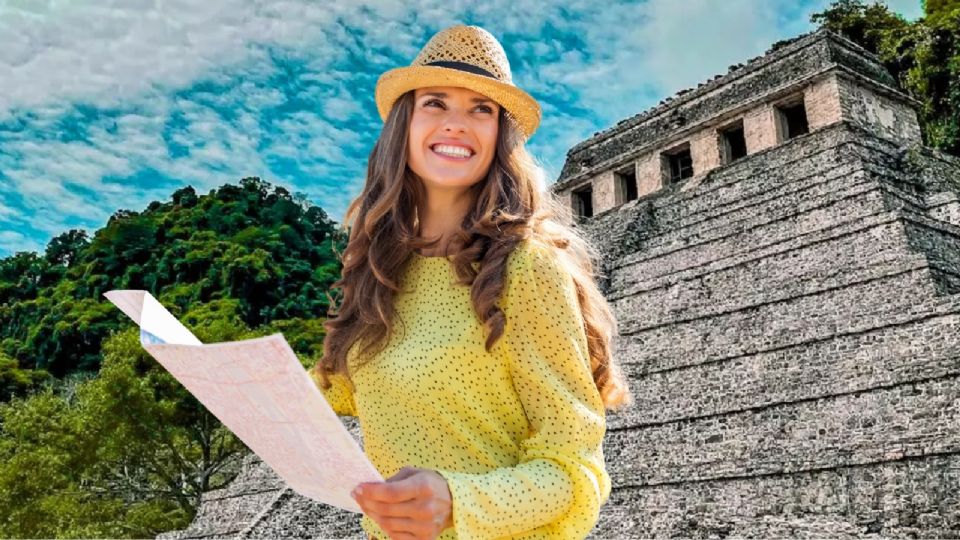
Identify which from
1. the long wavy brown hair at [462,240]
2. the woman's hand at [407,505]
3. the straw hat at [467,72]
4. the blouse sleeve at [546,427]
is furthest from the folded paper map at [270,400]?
the straw hat at [467,72]

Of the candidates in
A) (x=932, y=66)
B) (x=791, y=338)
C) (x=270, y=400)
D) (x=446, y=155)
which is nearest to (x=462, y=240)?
(x=446, y=155)

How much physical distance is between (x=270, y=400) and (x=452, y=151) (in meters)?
0.81

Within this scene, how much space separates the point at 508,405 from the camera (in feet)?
5.56

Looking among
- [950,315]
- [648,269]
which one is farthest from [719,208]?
[950,315]

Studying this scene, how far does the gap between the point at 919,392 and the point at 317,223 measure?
35457mm

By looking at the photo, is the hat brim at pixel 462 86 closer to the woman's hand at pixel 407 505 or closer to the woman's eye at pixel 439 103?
the woman's eye at pixel 439 103

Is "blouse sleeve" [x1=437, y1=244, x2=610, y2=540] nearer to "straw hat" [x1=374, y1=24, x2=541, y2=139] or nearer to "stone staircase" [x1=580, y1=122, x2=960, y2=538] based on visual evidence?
"straw hat" [x1=374, y1=24, x2=541, y2=139]

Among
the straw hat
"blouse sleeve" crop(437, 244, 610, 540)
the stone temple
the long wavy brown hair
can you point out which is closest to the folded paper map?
"blouse sleeve" crop(437, 244, 610, 540)

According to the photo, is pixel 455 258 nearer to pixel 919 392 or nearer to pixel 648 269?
pixel 919 392

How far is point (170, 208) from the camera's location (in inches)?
1668

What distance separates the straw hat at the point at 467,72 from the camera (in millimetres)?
1908

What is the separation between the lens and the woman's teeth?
1.93 m

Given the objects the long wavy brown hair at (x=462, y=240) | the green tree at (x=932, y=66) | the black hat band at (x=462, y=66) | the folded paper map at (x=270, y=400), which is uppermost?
the green tree at (x=932, y=66)

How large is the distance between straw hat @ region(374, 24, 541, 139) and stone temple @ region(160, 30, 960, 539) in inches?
248
